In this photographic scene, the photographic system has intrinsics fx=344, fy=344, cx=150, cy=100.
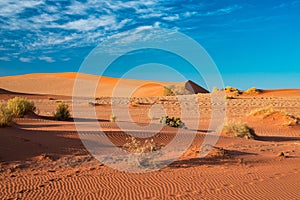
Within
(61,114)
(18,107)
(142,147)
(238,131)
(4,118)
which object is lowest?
(142,147)

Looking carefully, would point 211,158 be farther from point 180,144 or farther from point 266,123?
point 266,123

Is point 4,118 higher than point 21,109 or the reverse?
the reverse

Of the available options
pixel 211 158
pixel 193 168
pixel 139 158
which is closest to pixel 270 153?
pixel 211 158

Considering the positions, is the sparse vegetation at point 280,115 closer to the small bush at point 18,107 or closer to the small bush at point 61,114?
the small bush at point 61,114

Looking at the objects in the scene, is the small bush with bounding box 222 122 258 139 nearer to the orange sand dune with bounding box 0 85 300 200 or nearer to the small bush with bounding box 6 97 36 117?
the orange sand dune with bounding box 0 85 300 200

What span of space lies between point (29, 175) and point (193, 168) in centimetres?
441

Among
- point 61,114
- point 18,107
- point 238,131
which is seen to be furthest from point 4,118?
point 238,131

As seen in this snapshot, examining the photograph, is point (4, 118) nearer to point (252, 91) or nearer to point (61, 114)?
point (61, 114)

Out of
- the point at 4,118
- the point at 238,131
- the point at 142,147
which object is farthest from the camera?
the point at 238,131

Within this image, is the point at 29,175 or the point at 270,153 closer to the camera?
the point at 29,175

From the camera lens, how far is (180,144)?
44.8 feet

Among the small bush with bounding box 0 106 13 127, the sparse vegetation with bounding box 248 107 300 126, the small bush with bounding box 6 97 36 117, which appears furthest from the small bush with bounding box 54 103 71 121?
the sparse vegetation with bounding box 248 107 300 126

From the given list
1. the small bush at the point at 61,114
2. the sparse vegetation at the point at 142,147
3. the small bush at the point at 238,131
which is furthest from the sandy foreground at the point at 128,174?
the small bush at the point at 61,114

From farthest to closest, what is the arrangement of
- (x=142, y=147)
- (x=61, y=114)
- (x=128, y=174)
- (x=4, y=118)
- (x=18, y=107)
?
(x=61, y=114)
(x=18, y=107)
(x=4, y=118)
(x=142, y=147)
(x=128, y=174)
